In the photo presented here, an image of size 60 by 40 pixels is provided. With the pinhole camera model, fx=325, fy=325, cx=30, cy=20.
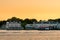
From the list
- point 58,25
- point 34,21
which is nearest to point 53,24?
point 58,25

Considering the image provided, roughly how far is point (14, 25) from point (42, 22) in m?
9.56

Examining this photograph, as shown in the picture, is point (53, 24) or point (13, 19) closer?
point (53, 24)

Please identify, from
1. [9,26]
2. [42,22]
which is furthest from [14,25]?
[42,22]

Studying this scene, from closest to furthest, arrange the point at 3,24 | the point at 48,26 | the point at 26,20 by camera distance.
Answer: the point at 48,26
the point at 3,24
the point at 26,20

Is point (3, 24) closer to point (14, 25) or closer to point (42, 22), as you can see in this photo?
point (14, 25)

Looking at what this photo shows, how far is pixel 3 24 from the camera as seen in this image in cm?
9194

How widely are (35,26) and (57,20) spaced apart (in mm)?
10543

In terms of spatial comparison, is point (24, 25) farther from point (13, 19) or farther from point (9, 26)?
point (13, 19)

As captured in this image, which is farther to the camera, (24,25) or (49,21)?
(49,21)

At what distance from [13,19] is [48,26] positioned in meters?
24.1

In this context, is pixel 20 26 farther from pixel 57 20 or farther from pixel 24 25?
pixel 57 20

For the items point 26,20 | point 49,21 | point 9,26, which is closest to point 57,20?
point 49,21

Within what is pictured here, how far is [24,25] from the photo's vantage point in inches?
3408

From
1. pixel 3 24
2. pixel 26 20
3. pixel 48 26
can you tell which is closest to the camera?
pixel 48 26
